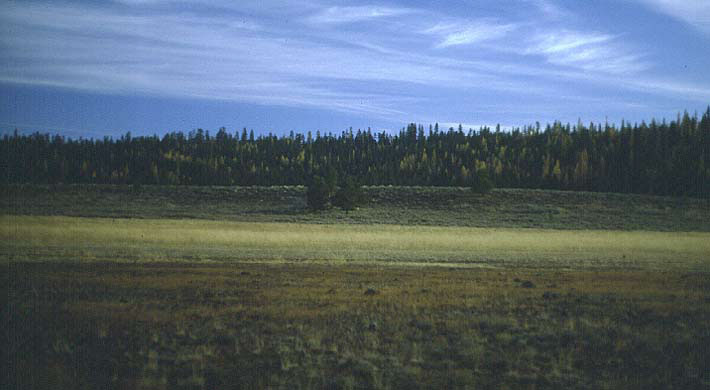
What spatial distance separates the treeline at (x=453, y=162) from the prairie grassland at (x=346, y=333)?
247 feet

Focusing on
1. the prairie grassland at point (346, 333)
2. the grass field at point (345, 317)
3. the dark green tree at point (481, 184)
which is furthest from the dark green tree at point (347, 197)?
the prairie grassland at point (346, 333)

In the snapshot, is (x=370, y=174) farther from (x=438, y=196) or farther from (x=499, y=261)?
(x=499, y=261)

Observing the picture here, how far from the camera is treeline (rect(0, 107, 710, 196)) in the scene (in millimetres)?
126875

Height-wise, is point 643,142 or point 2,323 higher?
point 643,142

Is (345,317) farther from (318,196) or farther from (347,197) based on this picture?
(318,196)

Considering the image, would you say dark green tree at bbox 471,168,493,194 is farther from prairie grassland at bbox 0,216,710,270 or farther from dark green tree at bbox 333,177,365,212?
prairie grassland at bbox 0,216,710,270

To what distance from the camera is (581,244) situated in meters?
43.8

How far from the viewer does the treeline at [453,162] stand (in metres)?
127

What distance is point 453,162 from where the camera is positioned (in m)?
167

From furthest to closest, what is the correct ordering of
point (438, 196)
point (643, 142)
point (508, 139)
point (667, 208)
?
point (508, 139), point (643, 142), point (438, 196), point (667, 208)

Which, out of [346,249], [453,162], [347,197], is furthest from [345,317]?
[453,162]

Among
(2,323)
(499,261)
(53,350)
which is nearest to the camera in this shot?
(53,350)

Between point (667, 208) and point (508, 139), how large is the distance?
111 m

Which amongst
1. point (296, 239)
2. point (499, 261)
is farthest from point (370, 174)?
point (499, 261)
